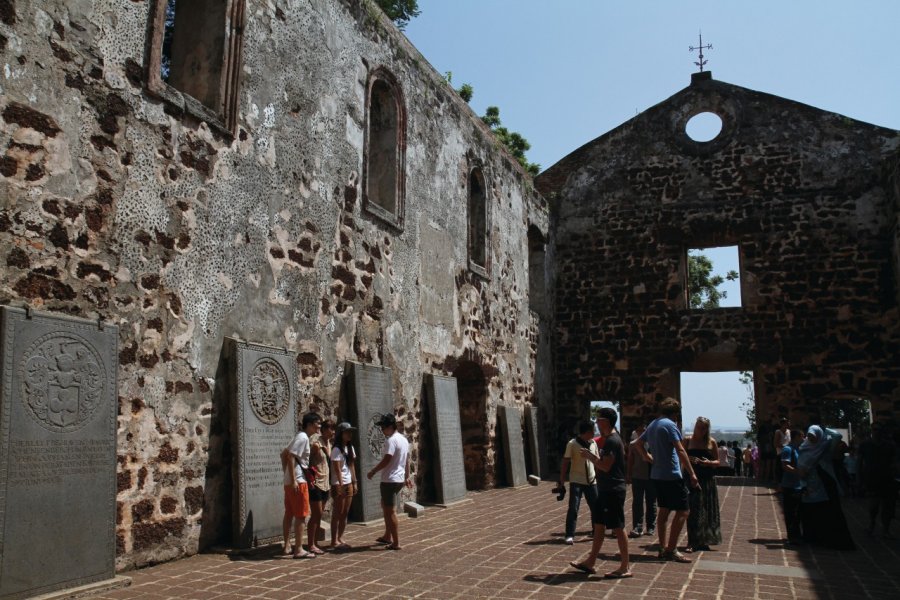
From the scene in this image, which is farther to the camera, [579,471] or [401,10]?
[401,10]

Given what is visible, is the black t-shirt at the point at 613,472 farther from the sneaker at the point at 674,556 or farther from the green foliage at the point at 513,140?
the green foliage at the point at 513,140

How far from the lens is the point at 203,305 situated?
6273 millimetres

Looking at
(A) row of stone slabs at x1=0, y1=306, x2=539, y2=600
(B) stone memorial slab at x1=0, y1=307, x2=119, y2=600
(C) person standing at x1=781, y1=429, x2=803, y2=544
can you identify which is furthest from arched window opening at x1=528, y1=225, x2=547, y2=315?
(B) stone memorial slab at x1=0, y1=307, x2=119, y2=600

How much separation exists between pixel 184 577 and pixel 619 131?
14482 mm

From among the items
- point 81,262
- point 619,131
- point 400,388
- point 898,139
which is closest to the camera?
point 81,262

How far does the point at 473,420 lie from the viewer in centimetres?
1234

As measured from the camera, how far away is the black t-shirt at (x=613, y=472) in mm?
5828

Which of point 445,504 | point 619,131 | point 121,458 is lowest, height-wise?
point 445,504

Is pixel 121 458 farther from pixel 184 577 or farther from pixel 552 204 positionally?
pixel 552 204

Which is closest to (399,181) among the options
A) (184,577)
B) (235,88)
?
(235,88)

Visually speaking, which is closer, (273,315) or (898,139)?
(273,315)

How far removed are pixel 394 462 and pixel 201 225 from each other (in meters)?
2.72

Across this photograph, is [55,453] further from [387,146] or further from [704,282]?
[704,282]

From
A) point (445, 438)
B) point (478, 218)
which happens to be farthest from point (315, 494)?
point (478, 218)
